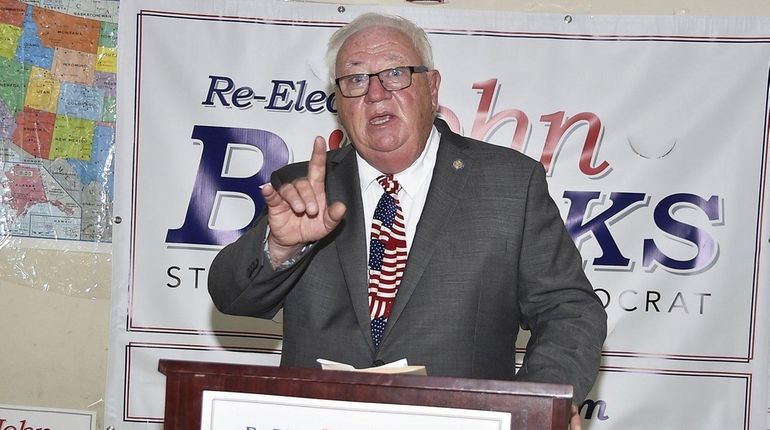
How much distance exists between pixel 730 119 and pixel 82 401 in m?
2.30

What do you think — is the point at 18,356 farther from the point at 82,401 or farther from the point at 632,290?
the point at 632,290

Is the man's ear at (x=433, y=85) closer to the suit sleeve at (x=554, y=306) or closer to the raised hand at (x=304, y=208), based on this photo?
the suit sleeve at (x=554, y=306)

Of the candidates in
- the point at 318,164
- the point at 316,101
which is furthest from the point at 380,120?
the point at 316,101

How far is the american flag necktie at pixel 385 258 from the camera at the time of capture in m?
1.85

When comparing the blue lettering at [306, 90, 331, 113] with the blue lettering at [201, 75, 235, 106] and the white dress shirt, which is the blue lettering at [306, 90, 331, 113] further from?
the white dress shirt

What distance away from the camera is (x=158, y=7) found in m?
2.98

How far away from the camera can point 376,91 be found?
196 centimetres

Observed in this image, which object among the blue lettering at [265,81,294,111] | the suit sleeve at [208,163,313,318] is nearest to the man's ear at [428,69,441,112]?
the suit sleeve at [208,163,313,318]

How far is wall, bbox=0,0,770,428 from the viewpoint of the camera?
3080 mm

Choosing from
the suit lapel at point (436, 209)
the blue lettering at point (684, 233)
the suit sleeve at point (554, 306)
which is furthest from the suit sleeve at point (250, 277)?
the blue lettering at point (684, 233)

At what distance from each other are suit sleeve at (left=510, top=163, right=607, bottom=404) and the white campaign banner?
108 centimetres

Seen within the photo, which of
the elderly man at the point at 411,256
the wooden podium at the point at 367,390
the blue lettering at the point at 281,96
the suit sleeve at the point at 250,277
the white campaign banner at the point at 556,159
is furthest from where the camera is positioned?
the blue lettering at the point at 281,96

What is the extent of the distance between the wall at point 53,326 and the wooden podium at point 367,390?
1954mm

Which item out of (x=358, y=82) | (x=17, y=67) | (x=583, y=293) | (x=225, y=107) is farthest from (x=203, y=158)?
(x=583, y=293)
